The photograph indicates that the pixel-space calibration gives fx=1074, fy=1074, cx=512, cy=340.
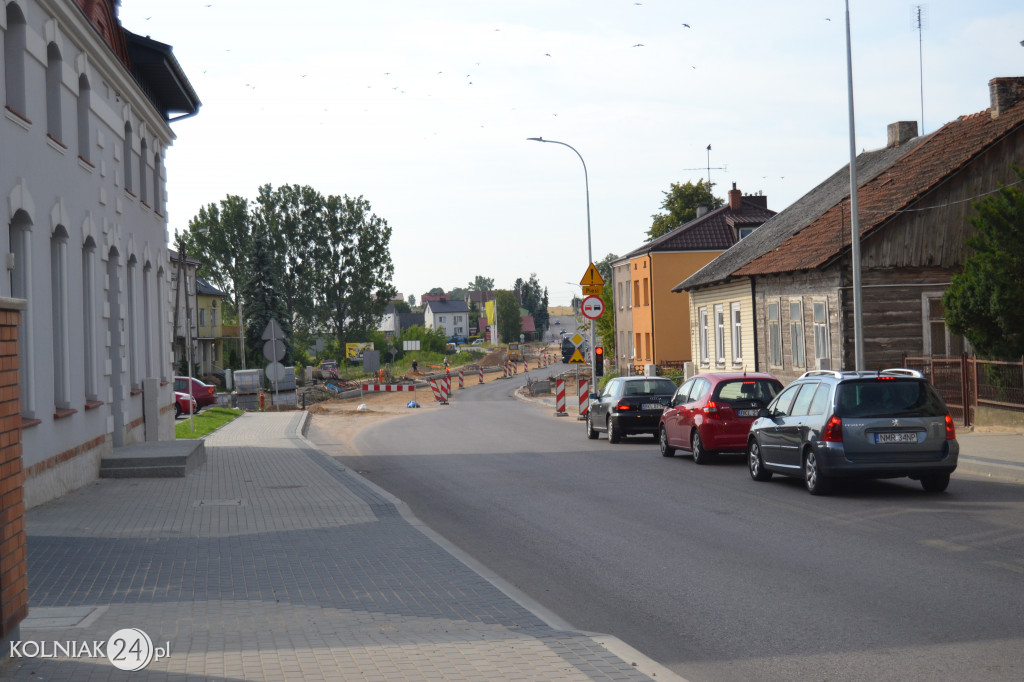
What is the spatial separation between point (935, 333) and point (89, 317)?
2176 centimetres

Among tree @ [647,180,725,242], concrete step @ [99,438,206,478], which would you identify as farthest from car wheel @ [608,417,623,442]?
tree @ [647,180,725,242]

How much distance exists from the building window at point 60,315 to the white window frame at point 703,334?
29.9 meters

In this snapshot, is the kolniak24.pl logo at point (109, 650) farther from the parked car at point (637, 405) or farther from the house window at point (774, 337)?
the house window at point (774, 337)

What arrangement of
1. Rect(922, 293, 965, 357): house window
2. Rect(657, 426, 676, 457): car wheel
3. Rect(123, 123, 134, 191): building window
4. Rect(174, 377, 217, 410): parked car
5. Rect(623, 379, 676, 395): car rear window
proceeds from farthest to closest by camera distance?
Rect(174, 377, 217, 410): parked car, Rect(922, 293, 965, 357): house window, Rect(623, 379, 676, 395): car rear window, Rect(123, 123, 134, 191): building window, Rect(657, 426, 676, 457): car wheel

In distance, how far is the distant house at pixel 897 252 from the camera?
28.7 meters

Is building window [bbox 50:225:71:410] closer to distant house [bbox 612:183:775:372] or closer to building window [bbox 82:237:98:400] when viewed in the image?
building window [bbox 82:237:98:400]

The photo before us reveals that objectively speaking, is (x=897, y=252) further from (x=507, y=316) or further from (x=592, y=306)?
(x=507, y=316)

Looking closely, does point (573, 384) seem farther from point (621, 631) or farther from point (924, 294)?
point (621, 631)

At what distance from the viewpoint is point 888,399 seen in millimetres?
13828


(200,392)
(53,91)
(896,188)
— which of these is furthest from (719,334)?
(53,91)

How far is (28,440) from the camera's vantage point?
43.8 ft

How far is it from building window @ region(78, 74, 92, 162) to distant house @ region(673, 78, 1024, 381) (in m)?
18.4

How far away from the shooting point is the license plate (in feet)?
44.6

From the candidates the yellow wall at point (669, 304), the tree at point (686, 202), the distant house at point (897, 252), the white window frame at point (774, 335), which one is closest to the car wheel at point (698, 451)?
the distant house at point (897, 252)
